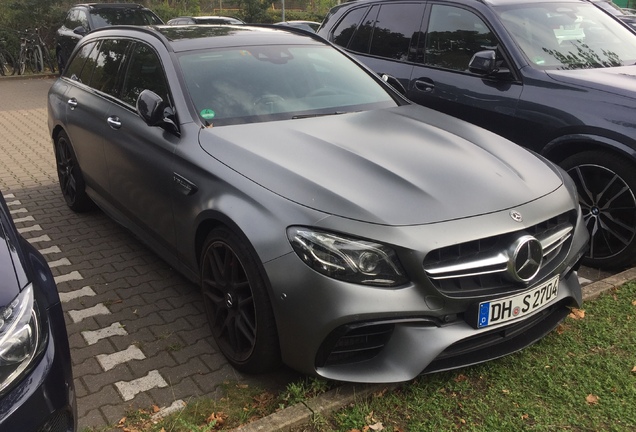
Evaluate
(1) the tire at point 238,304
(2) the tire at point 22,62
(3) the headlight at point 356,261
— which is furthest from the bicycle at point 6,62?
(3) the headlight at point 356,261

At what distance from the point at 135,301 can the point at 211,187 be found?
→ 1.31m

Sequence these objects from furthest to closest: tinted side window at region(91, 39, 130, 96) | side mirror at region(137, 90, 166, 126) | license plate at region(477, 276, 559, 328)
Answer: tinted side window at region(91, 39, 130, 96), side mirror at region(137, 90, 166, 126), license plate at region(477, 276, 559, 328)

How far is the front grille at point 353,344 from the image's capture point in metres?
2.62

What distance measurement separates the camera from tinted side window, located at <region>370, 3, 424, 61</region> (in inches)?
222

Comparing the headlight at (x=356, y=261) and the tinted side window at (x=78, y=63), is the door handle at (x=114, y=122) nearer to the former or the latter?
the tinted side window at (x=78, y=63)

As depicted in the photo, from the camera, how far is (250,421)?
9.22ft

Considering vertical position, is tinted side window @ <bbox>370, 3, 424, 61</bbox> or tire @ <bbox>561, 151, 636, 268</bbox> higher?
tinted side window @ <bbox>370, 3, 424, 61</bbox>

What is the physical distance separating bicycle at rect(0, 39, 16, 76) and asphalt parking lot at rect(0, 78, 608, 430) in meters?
11.7

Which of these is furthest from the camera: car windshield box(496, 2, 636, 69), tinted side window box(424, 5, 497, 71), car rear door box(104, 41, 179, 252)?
tinted side window box(424, 5, 497, 71)

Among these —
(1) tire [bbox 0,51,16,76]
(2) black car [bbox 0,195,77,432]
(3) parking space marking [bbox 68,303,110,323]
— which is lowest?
(1) tire [bbox 0,51,16,76]

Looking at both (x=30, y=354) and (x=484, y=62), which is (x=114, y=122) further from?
(x=484, y=62)

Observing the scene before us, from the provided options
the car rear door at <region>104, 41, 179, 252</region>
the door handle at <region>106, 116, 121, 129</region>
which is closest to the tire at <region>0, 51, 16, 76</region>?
the car rear door at <region>104, 41, 179, 252</region>

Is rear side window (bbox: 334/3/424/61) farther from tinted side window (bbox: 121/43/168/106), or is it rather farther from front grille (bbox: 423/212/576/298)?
front grille (bbox: 423/212/576/298)

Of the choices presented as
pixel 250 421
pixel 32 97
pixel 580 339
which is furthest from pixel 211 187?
pixel 32 97
